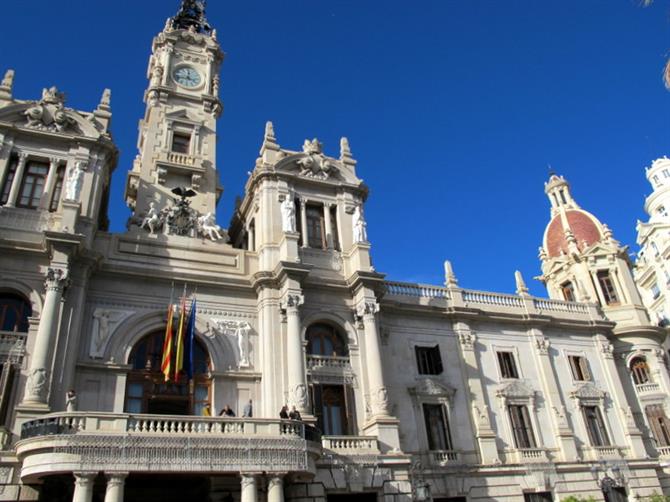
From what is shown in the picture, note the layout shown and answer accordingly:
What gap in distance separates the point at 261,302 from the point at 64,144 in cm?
1298

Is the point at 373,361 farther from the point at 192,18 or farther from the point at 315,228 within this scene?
the point at 192,18

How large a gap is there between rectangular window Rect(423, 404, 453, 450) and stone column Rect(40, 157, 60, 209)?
21.8 metres

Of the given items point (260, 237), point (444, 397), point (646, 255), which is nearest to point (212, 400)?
point (260, 237)

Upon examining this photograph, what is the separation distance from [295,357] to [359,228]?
9.24m

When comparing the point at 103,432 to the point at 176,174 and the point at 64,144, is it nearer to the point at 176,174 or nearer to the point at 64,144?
the point at 64,144

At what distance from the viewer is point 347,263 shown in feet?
105

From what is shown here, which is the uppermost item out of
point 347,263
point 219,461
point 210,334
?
point 347,263

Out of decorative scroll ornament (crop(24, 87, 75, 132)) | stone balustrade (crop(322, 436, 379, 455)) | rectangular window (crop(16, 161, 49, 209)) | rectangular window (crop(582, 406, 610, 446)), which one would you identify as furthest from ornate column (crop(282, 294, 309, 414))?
rectangular window (crop(582, 406, 610, 446))

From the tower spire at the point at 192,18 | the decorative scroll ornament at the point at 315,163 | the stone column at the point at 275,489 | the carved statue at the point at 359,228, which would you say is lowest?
the stone column at the point at 275,489

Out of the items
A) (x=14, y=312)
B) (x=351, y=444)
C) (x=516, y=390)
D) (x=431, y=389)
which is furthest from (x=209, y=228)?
(x=516, y=390)

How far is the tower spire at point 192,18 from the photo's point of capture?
4753 cm

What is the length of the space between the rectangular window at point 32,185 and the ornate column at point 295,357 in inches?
518

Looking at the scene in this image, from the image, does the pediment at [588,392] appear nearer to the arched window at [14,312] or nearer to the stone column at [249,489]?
the stone column at [249,489]

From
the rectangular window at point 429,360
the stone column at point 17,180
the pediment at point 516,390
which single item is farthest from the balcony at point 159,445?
the pediment at point 516,390
